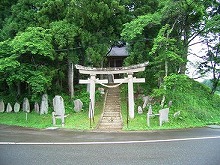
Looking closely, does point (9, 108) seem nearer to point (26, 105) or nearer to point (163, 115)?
point (26, 105)

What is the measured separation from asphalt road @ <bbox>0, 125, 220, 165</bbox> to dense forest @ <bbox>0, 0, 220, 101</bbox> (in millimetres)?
3965

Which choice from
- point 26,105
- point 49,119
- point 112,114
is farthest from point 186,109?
point 26,105

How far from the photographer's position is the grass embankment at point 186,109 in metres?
15.0

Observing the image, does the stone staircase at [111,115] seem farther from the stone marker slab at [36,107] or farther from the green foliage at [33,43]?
the green foliage at [33,43]

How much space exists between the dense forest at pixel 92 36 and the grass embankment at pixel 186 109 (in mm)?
1112

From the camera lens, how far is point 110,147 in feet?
32.6

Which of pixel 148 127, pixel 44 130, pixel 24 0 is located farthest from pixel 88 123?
pixel 24 0

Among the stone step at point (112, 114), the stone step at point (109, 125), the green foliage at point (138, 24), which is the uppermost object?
the green foliage at point (138, 24)

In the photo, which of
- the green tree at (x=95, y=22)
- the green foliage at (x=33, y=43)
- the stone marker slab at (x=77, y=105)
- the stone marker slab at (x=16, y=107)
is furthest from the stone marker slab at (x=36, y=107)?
the green tree at (x=95, y=22)

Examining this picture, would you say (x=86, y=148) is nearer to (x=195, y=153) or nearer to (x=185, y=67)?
(x=195, y=153)

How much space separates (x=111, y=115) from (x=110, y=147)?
657cm

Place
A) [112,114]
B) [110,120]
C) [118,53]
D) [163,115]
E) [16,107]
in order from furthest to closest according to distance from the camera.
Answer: [118,53]
[16,107]
[112,114]
[110,120]
[163,115]

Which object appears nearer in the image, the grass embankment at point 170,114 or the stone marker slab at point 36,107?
the grass embankment at point 170,114

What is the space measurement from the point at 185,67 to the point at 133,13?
5823 millimetres
